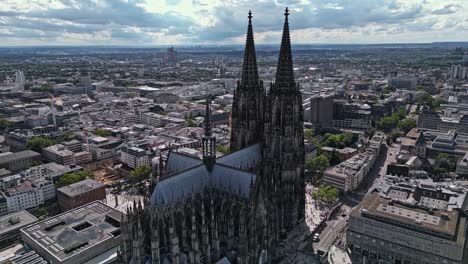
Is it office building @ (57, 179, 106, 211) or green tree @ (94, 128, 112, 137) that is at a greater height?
green tree @ (94, 128, 112, 137)

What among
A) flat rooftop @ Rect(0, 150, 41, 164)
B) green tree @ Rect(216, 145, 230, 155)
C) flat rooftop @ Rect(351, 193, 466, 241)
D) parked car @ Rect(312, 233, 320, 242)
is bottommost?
parked car @ Rect(312, 233, 320, 242)

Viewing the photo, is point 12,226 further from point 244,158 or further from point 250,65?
point 250,65

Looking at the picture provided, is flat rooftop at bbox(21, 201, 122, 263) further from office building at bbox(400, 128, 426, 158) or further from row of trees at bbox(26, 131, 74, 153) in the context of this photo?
office building at bbox(400, 128, 426, 158)

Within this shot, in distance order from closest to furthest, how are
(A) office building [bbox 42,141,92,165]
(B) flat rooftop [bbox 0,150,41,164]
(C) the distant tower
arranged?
1. (C) the distant tower
2. (B) flat rooftop [bbox 0,150,41,164]
3. (A) office building [bbox 42,141,92,165]

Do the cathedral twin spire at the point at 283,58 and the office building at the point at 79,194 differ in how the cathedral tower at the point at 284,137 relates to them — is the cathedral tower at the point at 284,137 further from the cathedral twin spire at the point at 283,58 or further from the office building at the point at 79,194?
the office building at the point at 79,194

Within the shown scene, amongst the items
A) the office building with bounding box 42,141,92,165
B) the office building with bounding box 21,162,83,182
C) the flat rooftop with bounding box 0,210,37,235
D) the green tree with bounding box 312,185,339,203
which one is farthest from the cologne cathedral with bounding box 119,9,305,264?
the office building with bounding box 42,141,92,165

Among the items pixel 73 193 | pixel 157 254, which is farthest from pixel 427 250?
pixel 73 193

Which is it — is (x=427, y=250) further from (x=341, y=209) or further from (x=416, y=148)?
(x=416, y=148)
